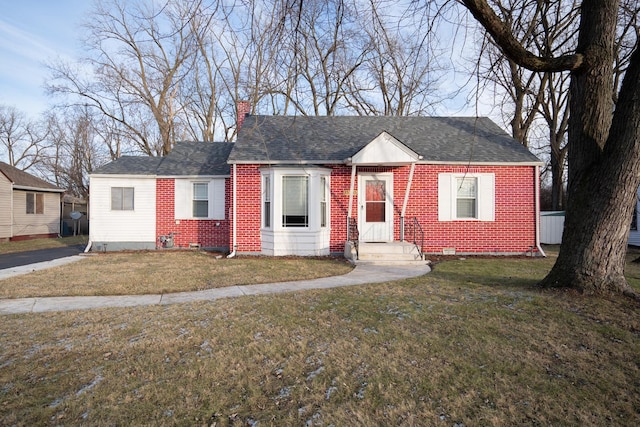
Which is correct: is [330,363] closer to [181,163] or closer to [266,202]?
[266,202]

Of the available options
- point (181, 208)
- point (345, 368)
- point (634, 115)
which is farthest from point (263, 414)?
point (181, 208)

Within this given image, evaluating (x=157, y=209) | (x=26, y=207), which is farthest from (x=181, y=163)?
(x=26, y=207)

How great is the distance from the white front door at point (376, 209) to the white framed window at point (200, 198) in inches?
208

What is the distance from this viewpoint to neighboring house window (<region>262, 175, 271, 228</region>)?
12.0 meters

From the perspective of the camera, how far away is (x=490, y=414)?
279cm

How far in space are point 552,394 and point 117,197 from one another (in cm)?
1472

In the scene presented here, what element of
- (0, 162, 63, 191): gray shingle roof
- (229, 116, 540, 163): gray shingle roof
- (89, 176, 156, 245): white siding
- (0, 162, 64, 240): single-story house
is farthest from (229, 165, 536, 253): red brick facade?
(0, 162, 63, 191): gray shingle roof

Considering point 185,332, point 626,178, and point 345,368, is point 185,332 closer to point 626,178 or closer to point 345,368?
point 345,368

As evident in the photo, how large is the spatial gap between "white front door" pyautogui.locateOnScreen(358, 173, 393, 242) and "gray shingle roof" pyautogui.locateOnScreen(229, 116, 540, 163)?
122 centimetres

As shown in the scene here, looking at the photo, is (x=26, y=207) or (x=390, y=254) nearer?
(x=390, y=254)

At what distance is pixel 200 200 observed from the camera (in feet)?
45.6

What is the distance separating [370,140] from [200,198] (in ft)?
22.2

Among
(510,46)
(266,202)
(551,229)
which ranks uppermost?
(510,46)

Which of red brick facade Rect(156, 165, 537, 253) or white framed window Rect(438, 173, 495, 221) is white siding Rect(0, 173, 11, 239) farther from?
white framed window Rect(438, 173, 495, 221)
